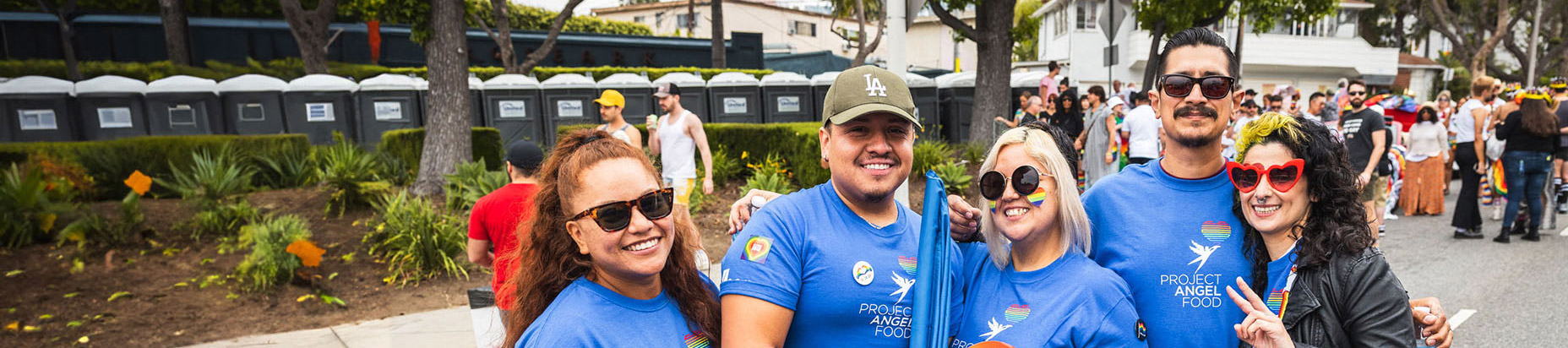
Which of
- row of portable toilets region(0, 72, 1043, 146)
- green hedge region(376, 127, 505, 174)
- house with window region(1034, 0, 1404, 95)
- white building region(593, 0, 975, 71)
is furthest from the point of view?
white building region(593, 0, 975, 71)

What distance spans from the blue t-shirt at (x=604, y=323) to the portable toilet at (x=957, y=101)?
15.2m

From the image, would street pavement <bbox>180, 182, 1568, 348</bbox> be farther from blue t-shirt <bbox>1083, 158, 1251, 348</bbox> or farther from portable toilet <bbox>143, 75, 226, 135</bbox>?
portable toilet <bbox>143, 75, 226, 135</bbox>

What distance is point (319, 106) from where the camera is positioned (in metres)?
15.1

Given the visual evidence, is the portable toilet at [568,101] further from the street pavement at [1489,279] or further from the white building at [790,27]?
the white building at [790,27]

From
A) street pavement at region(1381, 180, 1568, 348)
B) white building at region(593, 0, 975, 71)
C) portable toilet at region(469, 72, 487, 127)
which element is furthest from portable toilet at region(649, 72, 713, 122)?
white building at region(593, 0, 975, 71)

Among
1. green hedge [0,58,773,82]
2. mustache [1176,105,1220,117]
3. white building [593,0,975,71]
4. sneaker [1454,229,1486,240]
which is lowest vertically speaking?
sneaker [1454,229,1486,240]

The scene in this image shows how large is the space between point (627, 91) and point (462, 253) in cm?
895

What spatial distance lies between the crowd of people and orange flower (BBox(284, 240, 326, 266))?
5.43 m

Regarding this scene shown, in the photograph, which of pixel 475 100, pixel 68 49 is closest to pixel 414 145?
pixel 475 100

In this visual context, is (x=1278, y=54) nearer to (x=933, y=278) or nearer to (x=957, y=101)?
(x=957, y=101)

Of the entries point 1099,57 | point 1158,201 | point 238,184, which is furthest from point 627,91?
point 1099,57

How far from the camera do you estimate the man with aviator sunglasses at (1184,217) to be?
210 centimetres

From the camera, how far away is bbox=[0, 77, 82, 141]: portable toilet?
42.0 feet

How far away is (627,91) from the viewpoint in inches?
631
